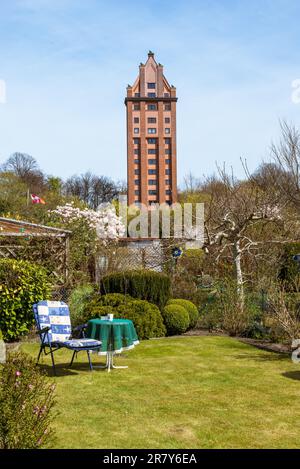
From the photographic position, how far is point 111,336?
782cm

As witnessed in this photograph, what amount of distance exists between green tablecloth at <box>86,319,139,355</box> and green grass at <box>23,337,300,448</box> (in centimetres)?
35

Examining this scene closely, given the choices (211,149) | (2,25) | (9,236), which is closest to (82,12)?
(2,25)

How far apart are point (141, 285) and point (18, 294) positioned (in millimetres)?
2638

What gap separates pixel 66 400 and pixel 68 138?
752 centimetres


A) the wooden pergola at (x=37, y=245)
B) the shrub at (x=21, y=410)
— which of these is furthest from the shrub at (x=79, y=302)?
the shrub at (x=21, y=410)

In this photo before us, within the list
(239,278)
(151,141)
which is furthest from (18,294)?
(151,141)

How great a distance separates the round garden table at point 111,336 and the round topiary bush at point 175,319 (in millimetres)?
2902

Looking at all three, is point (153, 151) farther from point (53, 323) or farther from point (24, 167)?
point (53, 323)

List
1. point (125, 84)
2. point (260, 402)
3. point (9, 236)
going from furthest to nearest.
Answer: point (125, 84) < point (9, 236) < point (260, 402)

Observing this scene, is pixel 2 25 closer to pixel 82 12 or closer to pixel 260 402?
pixel 82 12

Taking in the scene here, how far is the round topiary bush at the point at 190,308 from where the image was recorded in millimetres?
11367

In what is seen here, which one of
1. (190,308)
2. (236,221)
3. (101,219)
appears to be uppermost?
(101,219)

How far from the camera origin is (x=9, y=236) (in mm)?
13703

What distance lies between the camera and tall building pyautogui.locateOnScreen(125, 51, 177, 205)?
211 ft
